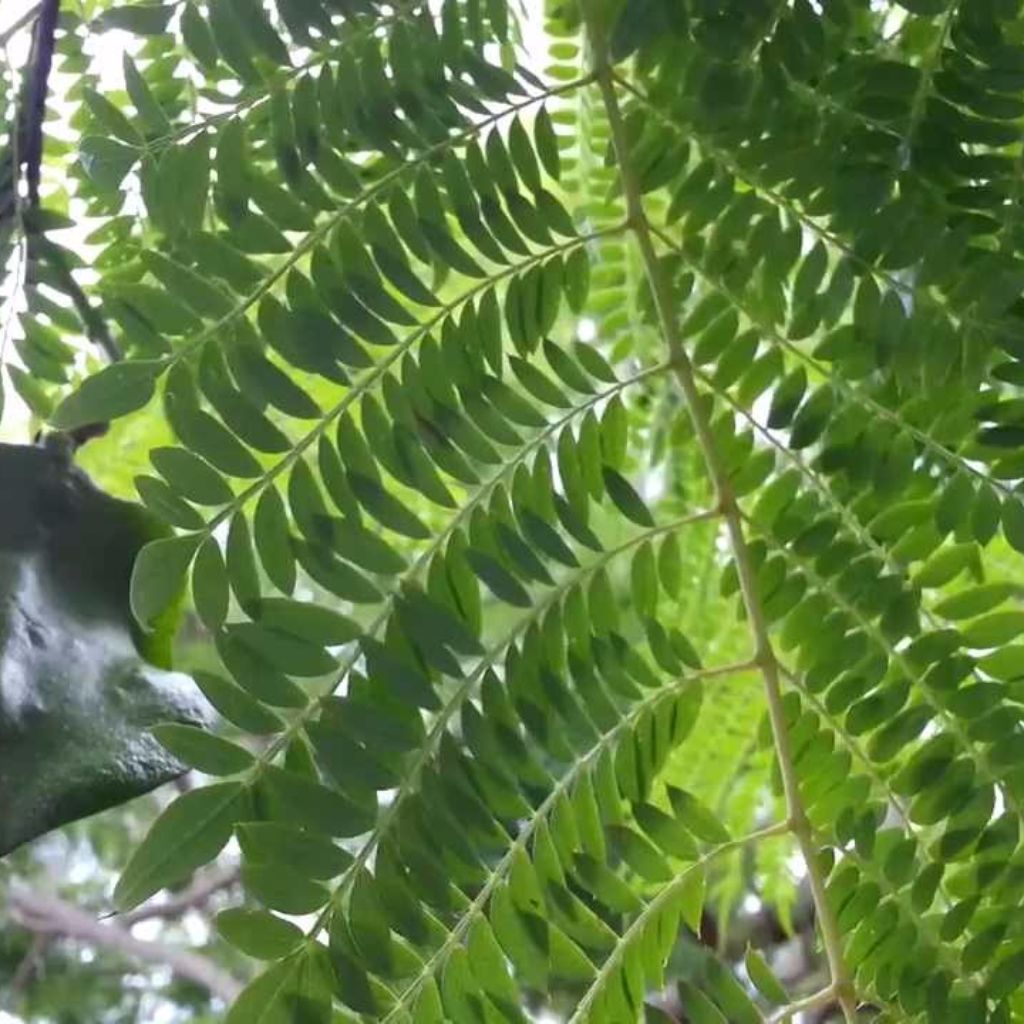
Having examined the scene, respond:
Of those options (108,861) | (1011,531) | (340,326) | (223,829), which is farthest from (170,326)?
(108,861)

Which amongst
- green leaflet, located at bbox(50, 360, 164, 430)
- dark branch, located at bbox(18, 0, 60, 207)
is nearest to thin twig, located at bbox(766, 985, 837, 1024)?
green leaflet, located at bbox(50, 360, 164, 430)

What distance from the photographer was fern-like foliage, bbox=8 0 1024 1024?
484mm

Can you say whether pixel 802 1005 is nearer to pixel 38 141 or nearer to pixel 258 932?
pixel 258 932

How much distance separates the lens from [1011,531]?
1.73 ft

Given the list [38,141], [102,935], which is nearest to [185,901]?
[102,935]

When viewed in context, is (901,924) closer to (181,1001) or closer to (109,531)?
(109,531)

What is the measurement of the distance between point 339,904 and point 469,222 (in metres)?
0.22

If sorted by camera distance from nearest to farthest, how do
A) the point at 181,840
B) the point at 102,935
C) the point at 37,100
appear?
the point at 181,840
the point at 37,100
the point at 102,935

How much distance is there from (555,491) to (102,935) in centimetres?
99

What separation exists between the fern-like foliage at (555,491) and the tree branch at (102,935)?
87cm

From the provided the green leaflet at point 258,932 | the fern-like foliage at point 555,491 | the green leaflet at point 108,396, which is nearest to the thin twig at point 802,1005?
the fern-like foliage at point 555,491

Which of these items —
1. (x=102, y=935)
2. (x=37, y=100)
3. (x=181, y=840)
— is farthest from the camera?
(x=102, y=935)

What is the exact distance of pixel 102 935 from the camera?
4.50 ft

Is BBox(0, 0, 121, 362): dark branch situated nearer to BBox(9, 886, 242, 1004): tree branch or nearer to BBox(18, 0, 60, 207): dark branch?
BBox(18, 0, 60, 207): dark branch
